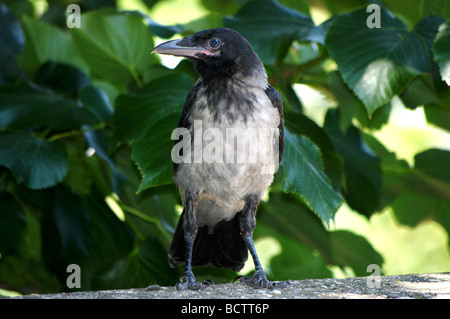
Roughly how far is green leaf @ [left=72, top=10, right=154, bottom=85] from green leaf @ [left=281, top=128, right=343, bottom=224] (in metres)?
1.26

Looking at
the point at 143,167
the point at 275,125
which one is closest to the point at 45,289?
the point at 143,167

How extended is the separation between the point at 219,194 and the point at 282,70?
1287 millimetres

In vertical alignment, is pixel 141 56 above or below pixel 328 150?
above

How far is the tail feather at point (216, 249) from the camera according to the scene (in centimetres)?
367

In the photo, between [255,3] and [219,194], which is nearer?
[219,194]

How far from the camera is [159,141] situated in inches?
134

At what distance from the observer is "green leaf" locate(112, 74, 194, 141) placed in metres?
3.58

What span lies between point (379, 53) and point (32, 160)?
2065 mm

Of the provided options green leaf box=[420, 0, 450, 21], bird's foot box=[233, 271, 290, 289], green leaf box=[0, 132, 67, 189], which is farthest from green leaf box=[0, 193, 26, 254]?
green leaf box=[420, 0, 450, 21]

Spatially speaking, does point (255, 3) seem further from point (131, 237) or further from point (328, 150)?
point (131, 237)

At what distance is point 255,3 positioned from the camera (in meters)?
3.84

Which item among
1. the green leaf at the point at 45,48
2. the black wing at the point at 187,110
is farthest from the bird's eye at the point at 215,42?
the green leaf at the point at 45,48

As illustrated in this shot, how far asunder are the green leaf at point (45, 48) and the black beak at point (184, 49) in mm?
1675
